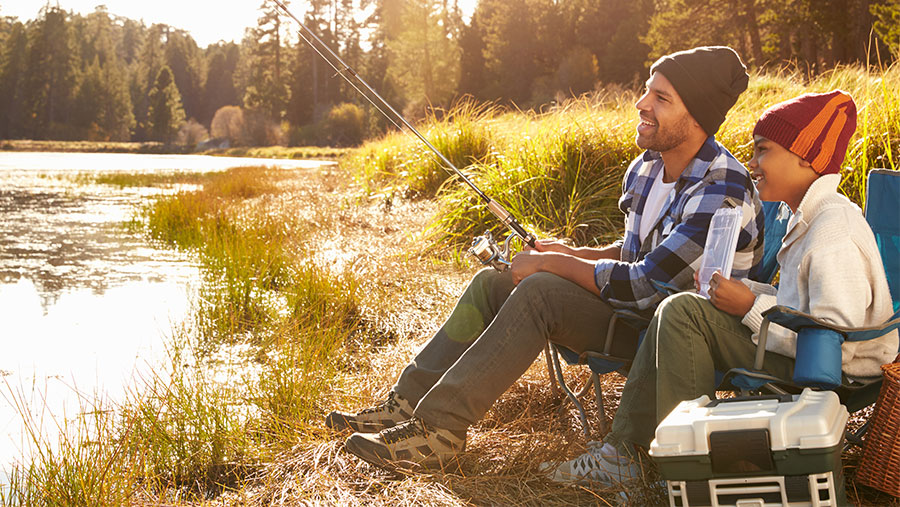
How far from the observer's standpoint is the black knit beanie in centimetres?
239

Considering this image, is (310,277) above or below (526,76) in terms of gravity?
below

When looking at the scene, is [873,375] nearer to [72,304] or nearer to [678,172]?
[678,172]

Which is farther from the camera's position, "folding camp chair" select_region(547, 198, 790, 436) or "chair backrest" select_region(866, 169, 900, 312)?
"folding camp chair" select_region(547, 198, 790, 436)

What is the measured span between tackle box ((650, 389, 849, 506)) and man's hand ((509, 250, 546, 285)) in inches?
32.8

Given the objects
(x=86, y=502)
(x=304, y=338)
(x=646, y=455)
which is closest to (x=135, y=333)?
(x=304, y=338)

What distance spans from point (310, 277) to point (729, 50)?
10.2ft

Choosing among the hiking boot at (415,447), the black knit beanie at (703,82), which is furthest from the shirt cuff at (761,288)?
the hiking boot at (415,447)

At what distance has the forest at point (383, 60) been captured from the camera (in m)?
19.9

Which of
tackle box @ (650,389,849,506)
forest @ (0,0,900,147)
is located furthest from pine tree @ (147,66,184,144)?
tackle box @ (650,389,849,506)

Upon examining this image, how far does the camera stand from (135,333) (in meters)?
4.85

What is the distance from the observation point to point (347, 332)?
3.96 metres

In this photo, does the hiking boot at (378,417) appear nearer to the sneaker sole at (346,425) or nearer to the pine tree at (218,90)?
the sneaker sole at (346,425)

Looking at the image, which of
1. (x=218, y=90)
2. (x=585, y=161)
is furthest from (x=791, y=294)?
(x=218, y=90)

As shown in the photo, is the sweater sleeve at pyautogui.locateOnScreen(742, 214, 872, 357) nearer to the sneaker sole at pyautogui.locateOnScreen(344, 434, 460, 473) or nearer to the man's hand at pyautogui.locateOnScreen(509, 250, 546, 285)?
the man's hand at pyautogui.locateOnScreen(509, 250, 546, 285)
